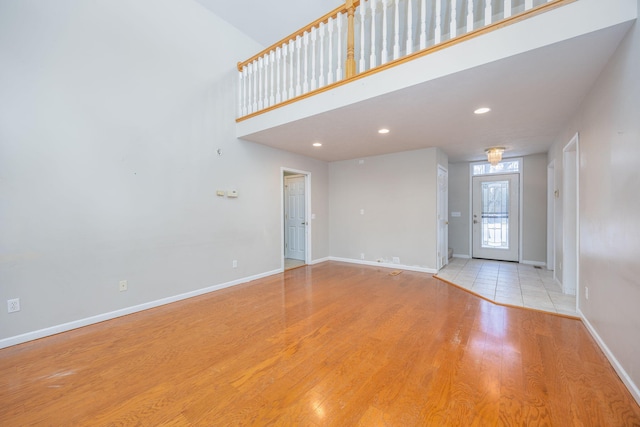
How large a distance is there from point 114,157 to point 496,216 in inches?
286

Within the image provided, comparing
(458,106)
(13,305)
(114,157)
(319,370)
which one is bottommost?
(319,370)

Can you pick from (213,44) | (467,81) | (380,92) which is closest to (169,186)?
(213,44)

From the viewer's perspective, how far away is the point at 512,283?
4.06 m

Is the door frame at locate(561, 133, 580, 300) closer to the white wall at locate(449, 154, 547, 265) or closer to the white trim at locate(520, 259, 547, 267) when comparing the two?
the white trim at locate(520, 259, 547, 267)

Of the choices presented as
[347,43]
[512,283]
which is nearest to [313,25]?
[347,43]

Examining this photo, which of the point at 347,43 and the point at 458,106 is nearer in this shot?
the point at 458,106

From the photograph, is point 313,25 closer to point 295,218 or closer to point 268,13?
point 268,13

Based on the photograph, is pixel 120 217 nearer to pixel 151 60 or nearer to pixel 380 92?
pixel 151 60

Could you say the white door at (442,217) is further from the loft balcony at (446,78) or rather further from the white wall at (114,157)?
the white wall at (114,157)

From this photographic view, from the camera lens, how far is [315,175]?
5.82 metres

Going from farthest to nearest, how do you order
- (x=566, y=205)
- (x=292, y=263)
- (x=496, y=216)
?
(x=496, y=216), (x=292, y=263), (x=566, y=205)

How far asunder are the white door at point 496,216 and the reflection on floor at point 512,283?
0.40m

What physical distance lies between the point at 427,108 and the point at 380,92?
0.70 meters

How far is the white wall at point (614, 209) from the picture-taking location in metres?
1.64
